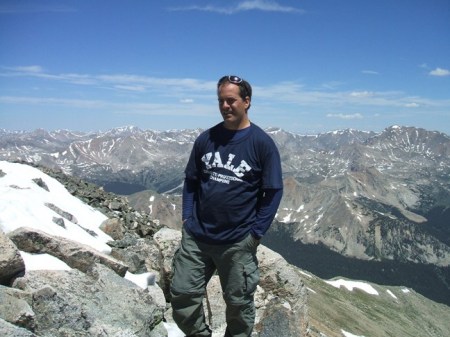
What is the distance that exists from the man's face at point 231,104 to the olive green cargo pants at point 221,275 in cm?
245

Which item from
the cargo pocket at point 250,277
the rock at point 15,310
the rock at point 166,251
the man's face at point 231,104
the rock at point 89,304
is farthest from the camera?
the rock at point 166,251

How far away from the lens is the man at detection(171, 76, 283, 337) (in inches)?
320

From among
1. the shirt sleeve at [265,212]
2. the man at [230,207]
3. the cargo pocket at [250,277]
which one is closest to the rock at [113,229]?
the man at [230,207]

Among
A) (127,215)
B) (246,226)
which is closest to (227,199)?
(246,226)

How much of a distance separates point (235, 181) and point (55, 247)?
6014mm

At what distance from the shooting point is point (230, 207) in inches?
320

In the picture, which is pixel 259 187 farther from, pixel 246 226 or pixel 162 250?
pixel 162 250

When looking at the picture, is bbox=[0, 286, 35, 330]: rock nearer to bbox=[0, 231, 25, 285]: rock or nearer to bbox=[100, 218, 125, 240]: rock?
bbox=[0, 231, 25, 285]: rock

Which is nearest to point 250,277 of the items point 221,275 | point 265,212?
point 221,275

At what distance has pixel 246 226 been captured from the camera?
8.30 m

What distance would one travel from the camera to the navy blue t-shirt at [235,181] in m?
8.11

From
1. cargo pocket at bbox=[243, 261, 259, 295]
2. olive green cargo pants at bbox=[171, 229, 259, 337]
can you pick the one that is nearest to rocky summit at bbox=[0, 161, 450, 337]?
olive green cargo pants at bbox=[171, 229, 259, 337]

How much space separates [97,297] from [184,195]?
351 cm

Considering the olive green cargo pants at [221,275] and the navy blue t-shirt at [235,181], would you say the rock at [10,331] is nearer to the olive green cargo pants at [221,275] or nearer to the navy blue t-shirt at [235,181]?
the olive green cargo pants at [221,275]
